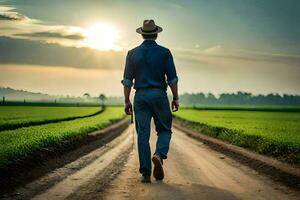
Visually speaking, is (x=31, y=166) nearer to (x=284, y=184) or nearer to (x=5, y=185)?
(x=5, y=185)

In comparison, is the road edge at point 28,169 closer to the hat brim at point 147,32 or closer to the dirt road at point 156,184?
the dirt road at point 156,184

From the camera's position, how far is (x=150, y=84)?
373 inches

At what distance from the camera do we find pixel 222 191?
7945mm

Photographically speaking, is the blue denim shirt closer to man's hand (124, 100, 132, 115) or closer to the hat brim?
the hat brim

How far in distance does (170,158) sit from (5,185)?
570 centimetres

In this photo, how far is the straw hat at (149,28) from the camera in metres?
9.47

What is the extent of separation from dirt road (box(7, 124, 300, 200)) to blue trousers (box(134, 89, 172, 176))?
54 cm

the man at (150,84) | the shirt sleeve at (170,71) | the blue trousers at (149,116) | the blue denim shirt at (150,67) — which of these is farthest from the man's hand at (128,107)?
the shirt sleeve at (170,71)

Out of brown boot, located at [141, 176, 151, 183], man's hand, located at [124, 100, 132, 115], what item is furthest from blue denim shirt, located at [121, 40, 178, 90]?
brown boot, located at [141, 176, 151, 183]

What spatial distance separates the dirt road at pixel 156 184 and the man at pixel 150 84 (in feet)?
2.50

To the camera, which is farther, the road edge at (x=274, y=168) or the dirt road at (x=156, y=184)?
the road edge at (x=274, y=168)

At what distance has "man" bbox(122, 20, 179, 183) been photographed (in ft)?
31.2

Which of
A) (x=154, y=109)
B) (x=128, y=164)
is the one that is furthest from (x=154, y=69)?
(x=128, y=164)

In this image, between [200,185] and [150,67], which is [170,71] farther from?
[200,185]
